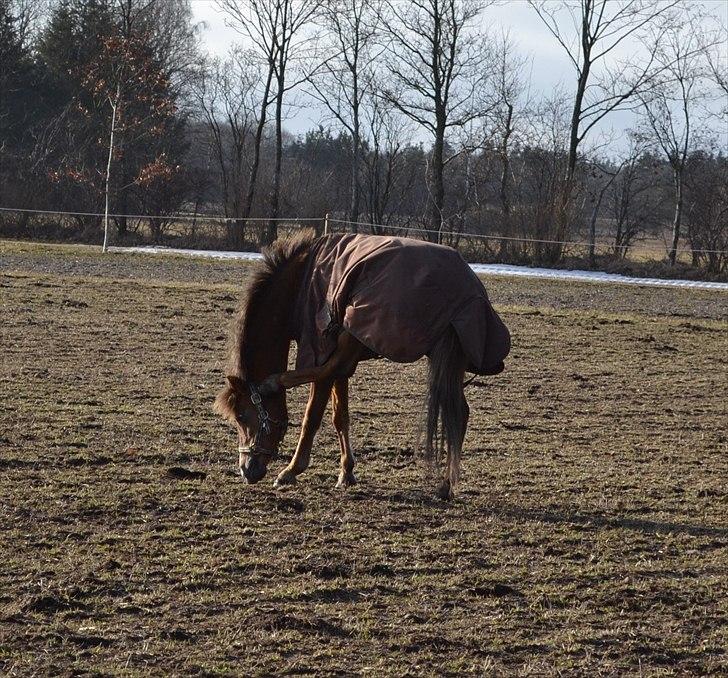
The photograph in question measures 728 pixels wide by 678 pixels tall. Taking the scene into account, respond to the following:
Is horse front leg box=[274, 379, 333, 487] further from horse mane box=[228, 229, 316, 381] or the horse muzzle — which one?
horse mane box=[228, 229, 316, 381]

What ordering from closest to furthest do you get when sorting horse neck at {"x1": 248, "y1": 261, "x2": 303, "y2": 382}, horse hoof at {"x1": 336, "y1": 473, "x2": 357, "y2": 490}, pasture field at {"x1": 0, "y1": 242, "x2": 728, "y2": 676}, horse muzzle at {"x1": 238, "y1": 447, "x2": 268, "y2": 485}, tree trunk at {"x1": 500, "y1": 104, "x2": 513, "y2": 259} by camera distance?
pasture field at {"x1": 0, "y1": 242, "x2": 728, "y2": 676}, horse muzzle at {"x1": 238, "y1": 447, "x2": 268, "y2": 485}, horse neck at {"x1": 248, "y1": 261, "x2": 303, "y2": 382}, horse hoof at {"x1": 336, "y1": 473, "x2": 357, "y2": 490}, tree trunk at {"x1": 500, "y1": 104, "x2": 513, "y2": 259}

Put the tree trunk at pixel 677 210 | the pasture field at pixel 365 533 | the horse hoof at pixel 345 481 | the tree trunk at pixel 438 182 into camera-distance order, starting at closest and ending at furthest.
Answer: the pasture field at pixel 365 533 < the horse hoof at pixel 345 481 < the tree trunk at pixel 677 210 < the tree trunk at pixel 438 182

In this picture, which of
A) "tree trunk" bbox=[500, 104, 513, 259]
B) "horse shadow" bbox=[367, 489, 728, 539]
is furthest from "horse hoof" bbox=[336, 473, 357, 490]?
"tree trunk" bbox=[500, 104, 513, 259]

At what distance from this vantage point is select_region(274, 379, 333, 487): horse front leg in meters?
5.62

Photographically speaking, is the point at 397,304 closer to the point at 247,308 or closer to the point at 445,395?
the point at 445,395

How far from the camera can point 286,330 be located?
5699 mm

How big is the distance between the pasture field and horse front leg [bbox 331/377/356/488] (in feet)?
0.42

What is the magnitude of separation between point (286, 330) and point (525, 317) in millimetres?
8838

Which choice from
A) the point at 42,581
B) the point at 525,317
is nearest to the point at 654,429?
the point at 42,581

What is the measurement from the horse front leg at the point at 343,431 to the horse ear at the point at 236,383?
585mm

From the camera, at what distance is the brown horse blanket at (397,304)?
5184 mm

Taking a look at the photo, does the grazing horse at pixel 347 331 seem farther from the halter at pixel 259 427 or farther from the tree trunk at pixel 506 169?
the tree trunk at pixel 506 169

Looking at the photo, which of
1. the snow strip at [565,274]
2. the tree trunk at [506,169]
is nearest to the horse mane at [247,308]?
the snow strip at [565,274]

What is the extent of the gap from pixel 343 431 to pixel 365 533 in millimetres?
1101
